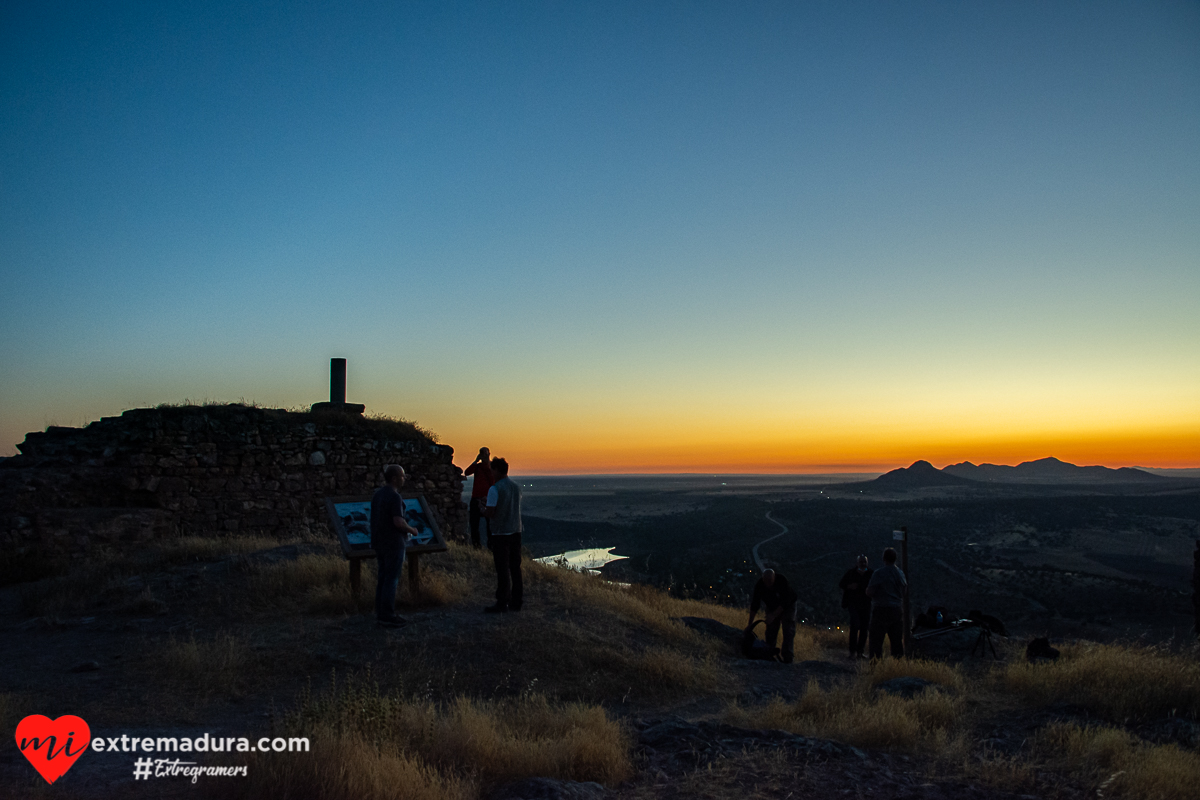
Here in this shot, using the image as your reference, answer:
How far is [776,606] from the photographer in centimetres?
1098

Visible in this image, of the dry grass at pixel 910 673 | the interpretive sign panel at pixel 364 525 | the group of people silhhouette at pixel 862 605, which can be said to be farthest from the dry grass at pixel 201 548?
the dry grass at pixel 910 673

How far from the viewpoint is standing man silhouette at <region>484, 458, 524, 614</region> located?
9.14 meters

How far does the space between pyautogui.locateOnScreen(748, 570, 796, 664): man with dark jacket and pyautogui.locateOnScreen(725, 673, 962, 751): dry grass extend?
2780mm

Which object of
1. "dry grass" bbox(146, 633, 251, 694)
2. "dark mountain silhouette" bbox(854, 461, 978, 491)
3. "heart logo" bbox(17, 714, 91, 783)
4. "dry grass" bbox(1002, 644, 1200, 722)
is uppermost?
"heart logo" bbox(17, 714, 91, 783)

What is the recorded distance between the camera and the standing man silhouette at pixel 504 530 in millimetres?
9141

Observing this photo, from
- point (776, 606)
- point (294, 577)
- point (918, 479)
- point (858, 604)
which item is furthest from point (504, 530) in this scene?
point (918, 479)

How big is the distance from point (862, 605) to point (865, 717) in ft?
21.4

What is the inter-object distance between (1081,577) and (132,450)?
126 ft

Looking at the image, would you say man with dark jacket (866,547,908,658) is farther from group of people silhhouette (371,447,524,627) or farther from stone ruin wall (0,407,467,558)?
stone ruin wall (0,407,467,558)

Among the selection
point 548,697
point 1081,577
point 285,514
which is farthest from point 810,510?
point 548,697

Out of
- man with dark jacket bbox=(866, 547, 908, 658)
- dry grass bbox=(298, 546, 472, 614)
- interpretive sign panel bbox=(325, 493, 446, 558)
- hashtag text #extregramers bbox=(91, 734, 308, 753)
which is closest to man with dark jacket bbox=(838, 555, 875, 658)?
man with dark jacket bbox=(866, 547, 908, 658)

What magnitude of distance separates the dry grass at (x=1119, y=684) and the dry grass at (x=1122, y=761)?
4.55ft

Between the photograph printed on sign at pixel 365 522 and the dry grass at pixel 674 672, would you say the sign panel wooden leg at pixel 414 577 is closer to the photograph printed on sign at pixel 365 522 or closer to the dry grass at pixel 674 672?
the photograph printed on sign at pixel 365 522

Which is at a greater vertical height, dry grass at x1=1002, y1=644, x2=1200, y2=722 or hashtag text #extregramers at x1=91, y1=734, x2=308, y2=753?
hashtag text #extregramers at x1=91, y1=734, x2=308, y2=753
